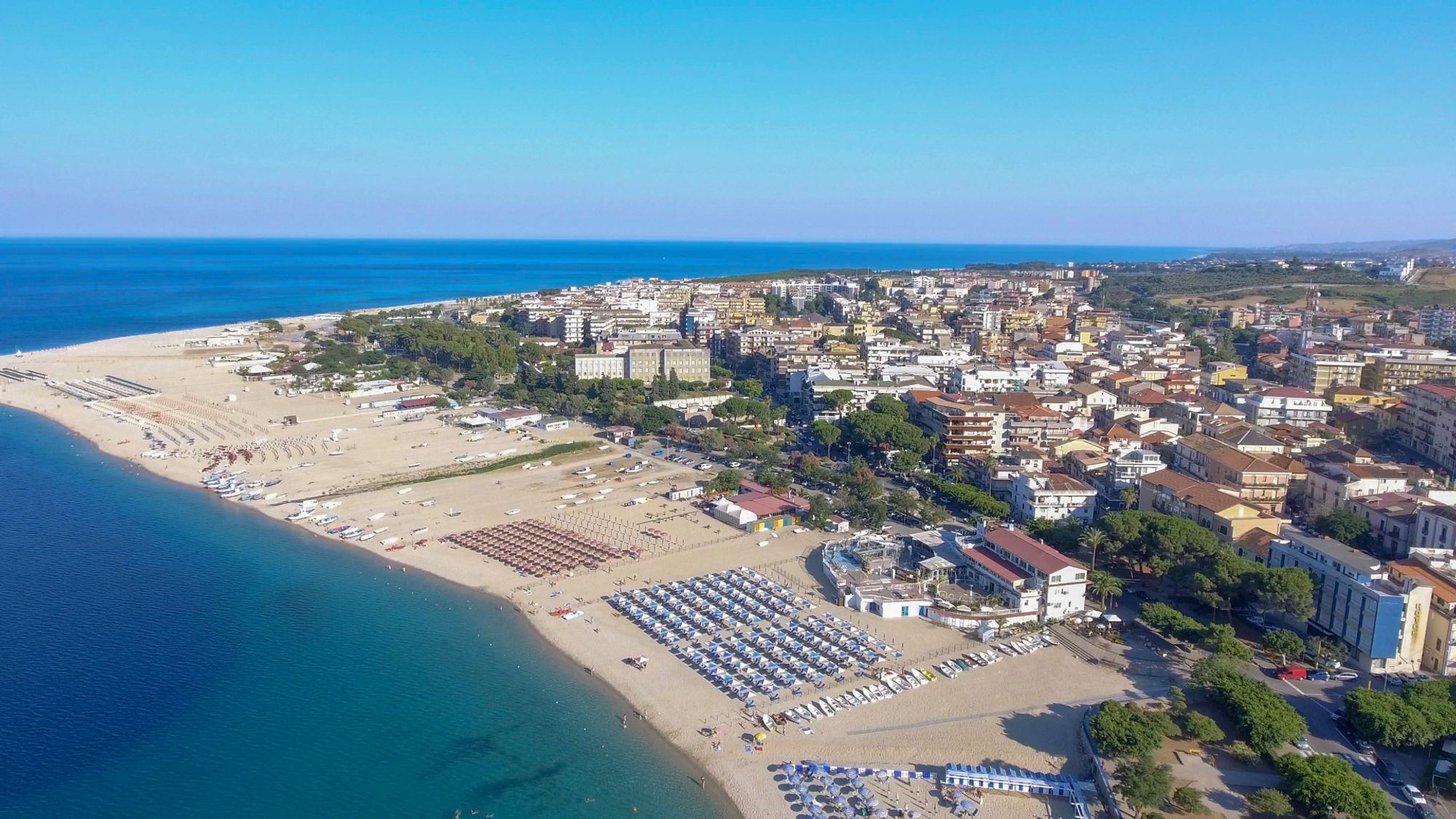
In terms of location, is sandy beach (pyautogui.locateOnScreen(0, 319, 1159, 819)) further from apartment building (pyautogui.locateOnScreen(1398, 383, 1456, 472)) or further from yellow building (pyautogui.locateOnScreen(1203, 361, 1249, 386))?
yellow building (pyautogui.locateOnScreen(1203, 361, 1249, 386))

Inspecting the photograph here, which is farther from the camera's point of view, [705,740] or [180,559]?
[180,559]

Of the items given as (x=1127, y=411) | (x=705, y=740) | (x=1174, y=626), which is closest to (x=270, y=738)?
(x=705, y=740)

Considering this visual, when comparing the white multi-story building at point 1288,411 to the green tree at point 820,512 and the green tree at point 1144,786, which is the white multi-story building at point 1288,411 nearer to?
the green tree at point 820,512

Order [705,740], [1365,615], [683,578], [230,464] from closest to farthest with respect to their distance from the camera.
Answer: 1. [705,740]
2. [1365,615]
3. [683,578]
4. [230,464]

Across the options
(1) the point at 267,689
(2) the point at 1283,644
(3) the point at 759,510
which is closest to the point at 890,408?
(3) the point at 759,510

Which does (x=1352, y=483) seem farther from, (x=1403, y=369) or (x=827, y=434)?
(x=1403, y=369)

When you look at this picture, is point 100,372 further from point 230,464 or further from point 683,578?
point 683,578

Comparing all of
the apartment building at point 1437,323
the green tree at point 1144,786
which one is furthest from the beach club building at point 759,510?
the apartment building at point 1437,323

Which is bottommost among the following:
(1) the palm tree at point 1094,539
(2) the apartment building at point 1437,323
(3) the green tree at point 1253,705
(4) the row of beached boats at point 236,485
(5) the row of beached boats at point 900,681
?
(5) the row of beached boats at point 900,681
